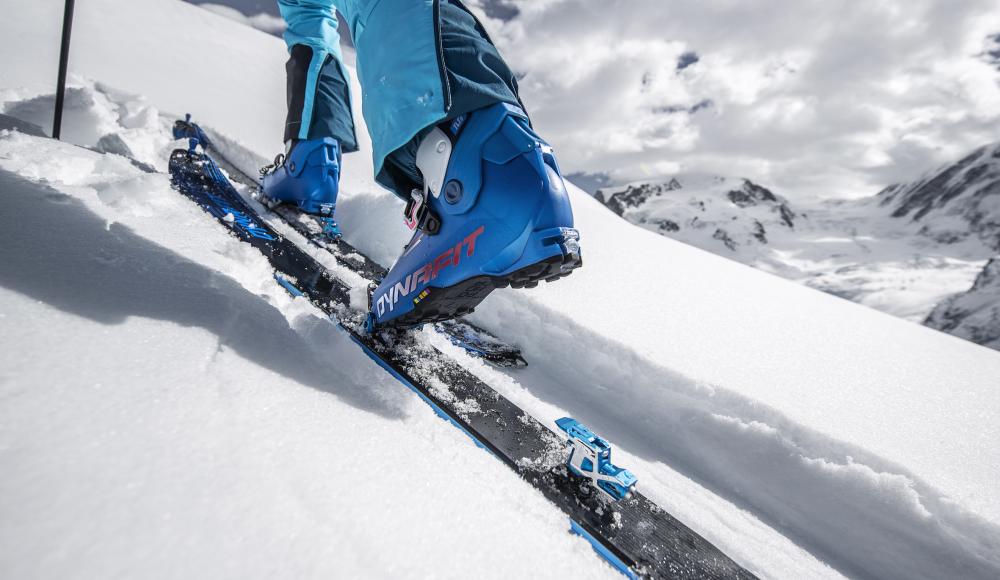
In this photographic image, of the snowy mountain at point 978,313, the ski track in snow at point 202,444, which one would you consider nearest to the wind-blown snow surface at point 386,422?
the ski track in snow at point 202,444

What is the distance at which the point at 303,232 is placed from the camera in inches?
84.6

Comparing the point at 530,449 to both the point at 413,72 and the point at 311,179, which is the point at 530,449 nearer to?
the point at 413,72

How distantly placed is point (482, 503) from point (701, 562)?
1.68ft

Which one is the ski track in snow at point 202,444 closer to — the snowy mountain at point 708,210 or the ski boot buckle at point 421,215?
the ski boot buckle at point 421,215

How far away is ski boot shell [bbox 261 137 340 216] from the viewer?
2.24 m

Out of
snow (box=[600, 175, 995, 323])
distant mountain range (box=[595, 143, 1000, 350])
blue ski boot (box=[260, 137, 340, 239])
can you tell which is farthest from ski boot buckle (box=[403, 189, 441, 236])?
distant mountain range (box=[595, 143, 1000, 350])

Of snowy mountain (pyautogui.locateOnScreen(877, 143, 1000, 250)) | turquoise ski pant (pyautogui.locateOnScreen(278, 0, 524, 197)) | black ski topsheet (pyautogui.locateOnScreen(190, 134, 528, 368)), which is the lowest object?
black ski topsheet (pyautogui.locateOnScreen(190, 134, 528, 368))

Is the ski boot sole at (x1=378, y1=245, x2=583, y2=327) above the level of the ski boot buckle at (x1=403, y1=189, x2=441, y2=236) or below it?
below

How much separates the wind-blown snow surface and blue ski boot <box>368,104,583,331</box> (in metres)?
0.26

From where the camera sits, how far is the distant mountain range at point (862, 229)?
235 feet

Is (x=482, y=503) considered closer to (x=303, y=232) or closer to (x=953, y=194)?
(x=303, y=232)

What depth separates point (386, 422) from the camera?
81 cm

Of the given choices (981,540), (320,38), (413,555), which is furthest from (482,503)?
(320,38)

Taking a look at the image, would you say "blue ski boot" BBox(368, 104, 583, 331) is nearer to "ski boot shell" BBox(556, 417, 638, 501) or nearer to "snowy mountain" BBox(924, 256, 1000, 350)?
"ski boot shell" BBox(556, 417, 638, 501)
